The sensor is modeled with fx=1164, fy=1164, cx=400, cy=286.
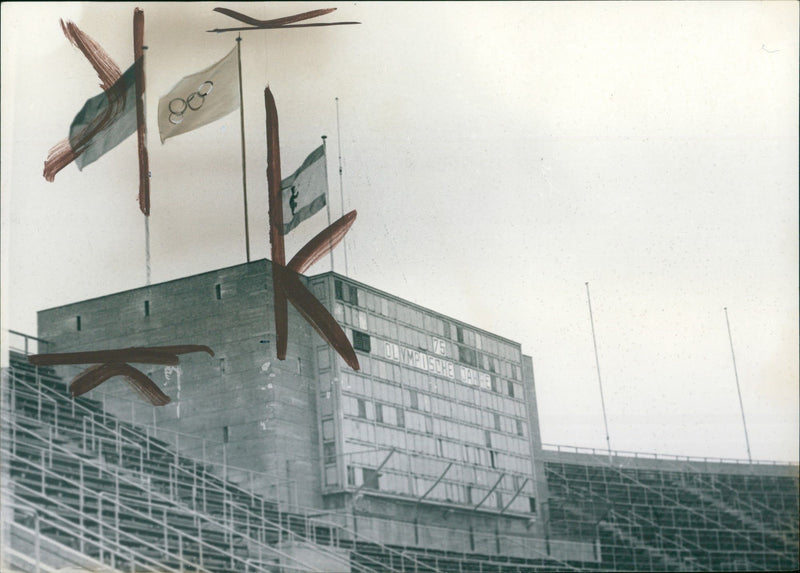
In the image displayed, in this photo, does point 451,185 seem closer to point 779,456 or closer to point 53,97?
point 53,97

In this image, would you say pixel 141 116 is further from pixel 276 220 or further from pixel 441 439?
pixel 441 439

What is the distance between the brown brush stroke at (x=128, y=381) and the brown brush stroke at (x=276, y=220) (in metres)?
0.76

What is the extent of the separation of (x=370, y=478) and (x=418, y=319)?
1.05 metres

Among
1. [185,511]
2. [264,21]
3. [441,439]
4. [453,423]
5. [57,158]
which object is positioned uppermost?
[264,21]

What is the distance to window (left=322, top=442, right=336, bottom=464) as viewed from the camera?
715 centimetres

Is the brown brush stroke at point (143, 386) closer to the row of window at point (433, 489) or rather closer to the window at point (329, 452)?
the window at point (329, 452)

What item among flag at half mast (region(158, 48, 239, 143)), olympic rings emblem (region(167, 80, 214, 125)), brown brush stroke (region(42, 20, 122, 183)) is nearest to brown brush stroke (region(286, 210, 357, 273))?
flag at half mast (region(158, 48, 239, 143))

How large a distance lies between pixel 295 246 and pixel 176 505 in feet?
5.54

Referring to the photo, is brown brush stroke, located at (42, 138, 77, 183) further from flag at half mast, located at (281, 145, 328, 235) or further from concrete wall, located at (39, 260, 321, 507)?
flag at half mast, located at (281, 145, 328, 235)

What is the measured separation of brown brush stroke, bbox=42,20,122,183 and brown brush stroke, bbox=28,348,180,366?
3.47 ft

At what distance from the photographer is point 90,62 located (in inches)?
271

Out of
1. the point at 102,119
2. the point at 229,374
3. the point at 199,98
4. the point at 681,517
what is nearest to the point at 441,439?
the point at 229,374

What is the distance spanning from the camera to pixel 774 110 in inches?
302

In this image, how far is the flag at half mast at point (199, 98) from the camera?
23.1ft
